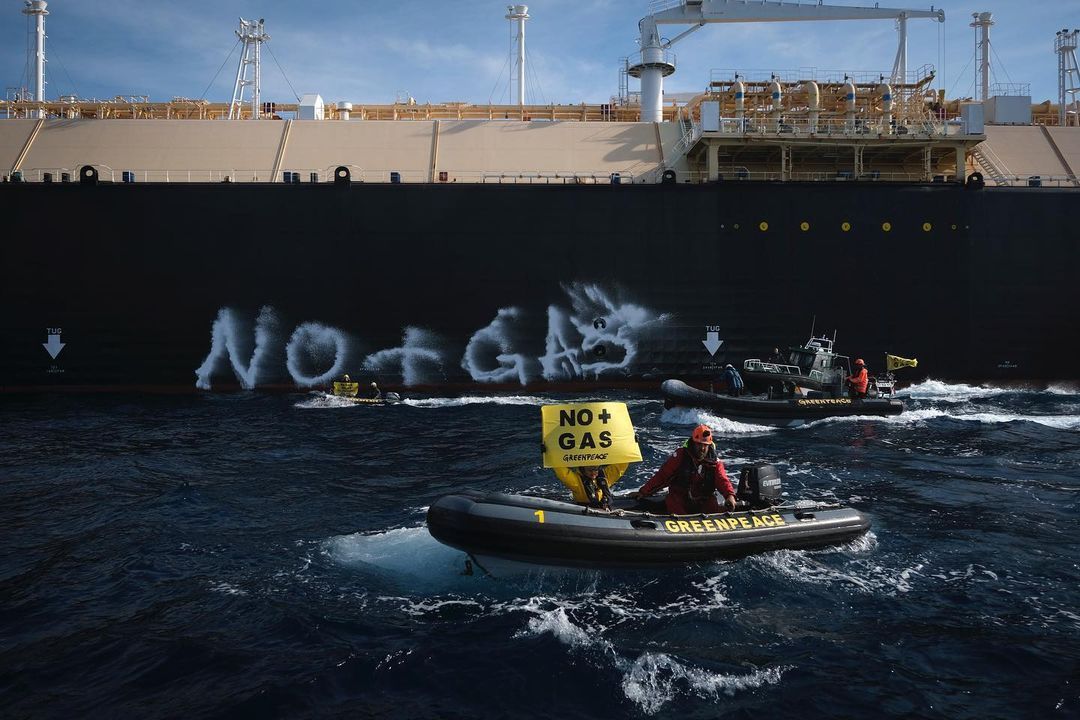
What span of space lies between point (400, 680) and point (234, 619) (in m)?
2.38

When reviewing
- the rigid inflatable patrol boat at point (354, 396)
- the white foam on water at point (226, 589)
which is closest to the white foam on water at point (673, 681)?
the white foam on water at point (226, 589)

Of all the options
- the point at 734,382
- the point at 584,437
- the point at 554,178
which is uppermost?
the point at 554,178

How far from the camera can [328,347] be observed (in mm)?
24078

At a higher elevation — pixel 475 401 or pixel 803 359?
pixel 803 359

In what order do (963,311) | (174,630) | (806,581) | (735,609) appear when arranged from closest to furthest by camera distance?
1. (174,630)
2. (735,609)
3. (806,581)
4. (963,311)

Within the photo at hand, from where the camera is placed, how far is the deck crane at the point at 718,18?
2892 cm

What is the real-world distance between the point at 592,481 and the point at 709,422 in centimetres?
1076

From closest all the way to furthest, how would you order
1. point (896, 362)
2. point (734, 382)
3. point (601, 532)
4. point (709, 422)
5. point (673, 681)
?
point (673, 681) < point (601, 532) < point (709, 422) < point (734, 382) < point (896, 362)

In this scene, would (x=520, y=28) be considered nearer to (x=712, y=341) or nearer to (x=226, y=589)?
(x=712, y=341)

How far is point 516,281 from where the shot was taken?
2427cm

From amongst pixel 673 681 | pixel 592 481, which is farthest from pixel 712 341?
pixel 673 681

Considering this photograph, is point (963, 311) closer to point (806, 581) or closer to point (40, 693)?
point (806, 581)

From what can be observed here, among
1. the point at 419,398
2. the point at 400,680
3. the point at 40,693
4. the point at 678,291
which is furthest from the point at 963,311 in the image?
the point at 40,693

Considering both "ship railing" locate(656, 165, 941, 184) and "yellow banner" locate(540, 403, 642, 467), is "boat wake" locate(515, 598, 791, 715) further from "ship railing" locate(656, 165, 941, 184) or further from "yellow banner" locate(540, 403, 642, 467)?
"ship railing" locate(656, 165, 941, 184)
